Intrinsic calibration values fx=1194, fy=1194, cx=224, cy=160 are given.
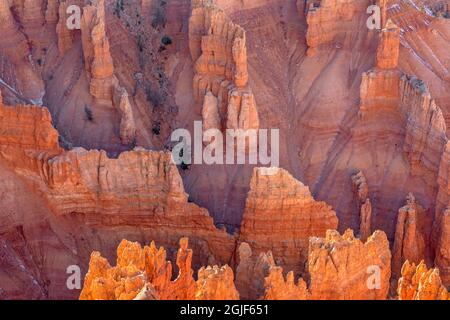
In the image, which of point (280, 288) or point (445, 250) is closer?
point (280, 288)

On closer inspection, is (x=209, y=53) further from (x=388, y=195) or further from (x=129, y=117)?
(x=388, y=195)

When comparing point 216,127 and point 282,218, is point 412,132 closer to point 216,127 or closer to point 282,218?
point 282,218

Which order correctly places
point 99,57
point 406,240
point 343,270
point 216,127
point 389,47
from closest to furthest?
point 343,270 → point 406,240 → point 216,127 → point 389,47 → point 99,57

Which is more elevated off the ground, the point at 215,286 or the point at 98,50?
the point at 98,50

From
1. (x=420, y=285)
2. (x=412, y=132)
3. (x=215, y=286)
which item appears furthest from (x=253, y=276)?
(x=412, y=132)

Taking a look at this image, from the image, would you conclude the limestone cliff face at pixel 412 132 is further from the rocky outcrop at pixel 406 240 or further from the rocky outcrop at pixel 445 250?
the rocky outcrop at pixel 445 250

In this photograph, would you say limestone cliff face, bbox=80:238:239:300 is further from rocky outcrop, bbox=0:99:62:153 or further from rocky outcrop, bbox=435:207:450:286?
rocky outcrop, bbox=435:207:450:286

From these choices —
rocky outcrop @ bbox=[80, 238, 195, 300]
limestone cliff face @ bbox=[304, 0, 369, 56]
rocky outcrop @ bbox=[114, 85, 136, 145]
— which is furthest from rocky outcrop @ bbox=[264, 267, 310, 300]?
limestone cliff face @ bbox=[304, 0, 369, 56]
